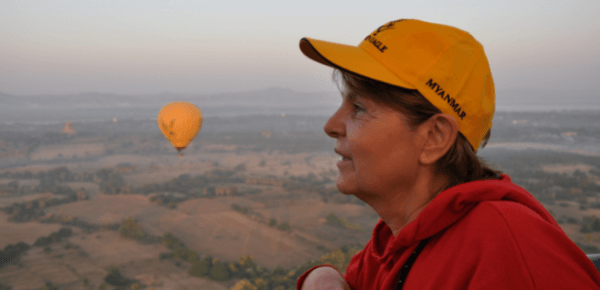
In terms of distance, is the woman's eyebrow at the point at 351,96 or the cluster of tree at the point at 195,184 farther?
the cluster of tree at the point at 195,184

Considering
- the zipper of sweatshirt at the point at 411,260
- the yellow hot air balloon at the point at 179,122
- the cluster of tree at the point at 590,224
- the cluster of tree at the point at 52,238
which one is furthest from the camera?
the cluster of tree at the point at 52,238

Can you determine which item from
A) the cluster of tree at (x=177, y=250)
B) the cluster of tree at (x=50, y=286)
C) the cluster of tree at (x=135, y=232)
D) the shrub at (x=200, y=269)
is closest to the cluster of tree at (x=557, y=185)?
the shrub at (x=200, y=269)

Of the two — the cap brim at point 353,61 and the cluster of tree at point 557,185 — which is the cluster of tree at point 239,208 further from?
the cap brim at point 353,61

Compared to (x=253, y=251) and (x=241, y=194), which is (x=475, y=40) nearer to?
(x=253, y=251)

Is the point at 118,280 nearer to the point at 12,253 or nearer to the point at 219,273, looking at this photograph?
the point at 219,273

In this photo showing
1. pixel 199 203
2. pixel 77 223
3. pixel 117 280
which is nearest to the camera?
pixel 117 280

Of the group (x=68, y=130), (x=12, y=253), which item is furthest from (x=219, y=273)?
(x=68, y=130)
